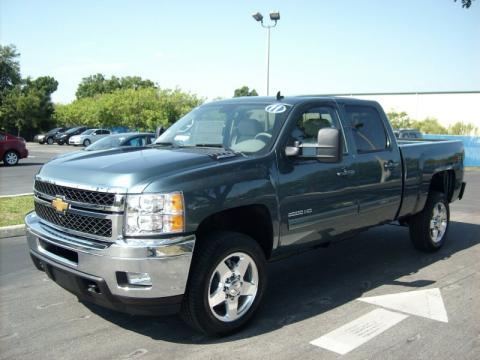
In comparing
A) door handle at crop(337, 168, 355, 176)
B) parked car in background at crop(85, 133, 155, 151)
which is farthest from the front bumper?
parked car in background at crop(85, 133, 155, 151)

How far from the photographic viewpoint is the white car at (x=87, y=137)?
40.8 metres

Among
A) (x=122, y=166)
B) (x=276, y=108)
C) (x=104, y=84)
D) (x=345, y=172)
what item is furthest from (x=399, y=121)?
(x=104, y=84)

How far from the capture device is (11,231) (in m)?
7.32

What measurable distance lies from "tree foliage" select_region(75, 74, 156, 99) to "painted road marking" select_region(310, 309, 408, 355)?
95.9m

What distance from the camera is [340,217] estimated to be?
4965mm

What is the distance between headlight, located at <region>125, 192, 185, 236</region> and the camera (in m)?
3.48

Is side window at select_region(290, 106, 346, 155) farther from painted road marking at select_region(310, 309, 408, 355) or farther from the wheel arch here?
painted road marking at select_region(310, 309, 408, 355)

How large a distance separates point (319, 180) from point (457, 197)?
3.70 meters

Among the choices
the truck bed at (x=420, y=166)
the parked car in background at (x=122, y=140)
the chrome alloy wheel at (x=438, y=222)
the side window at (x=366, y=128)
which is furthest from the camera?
the parked car in background at (x=122, y=140)

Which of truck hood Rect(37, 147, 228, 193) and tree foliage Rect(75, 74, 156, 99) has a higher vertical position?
tree foliage Rect(75, 74, 156, 99)

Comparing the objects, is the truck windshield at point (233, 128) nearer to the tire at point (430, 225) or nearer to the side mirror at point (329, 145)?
the side mirror at point (329, 145)

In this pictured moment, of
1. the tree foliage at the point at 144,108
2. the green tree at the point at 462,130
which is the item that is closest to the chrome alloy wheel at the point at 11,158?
the tree foliage at the point at 144,108

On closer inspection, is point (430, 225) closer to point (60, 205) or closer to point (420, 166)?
point (420, 166)

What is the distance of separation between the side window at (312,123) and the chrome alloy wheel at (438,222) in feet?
7.96
